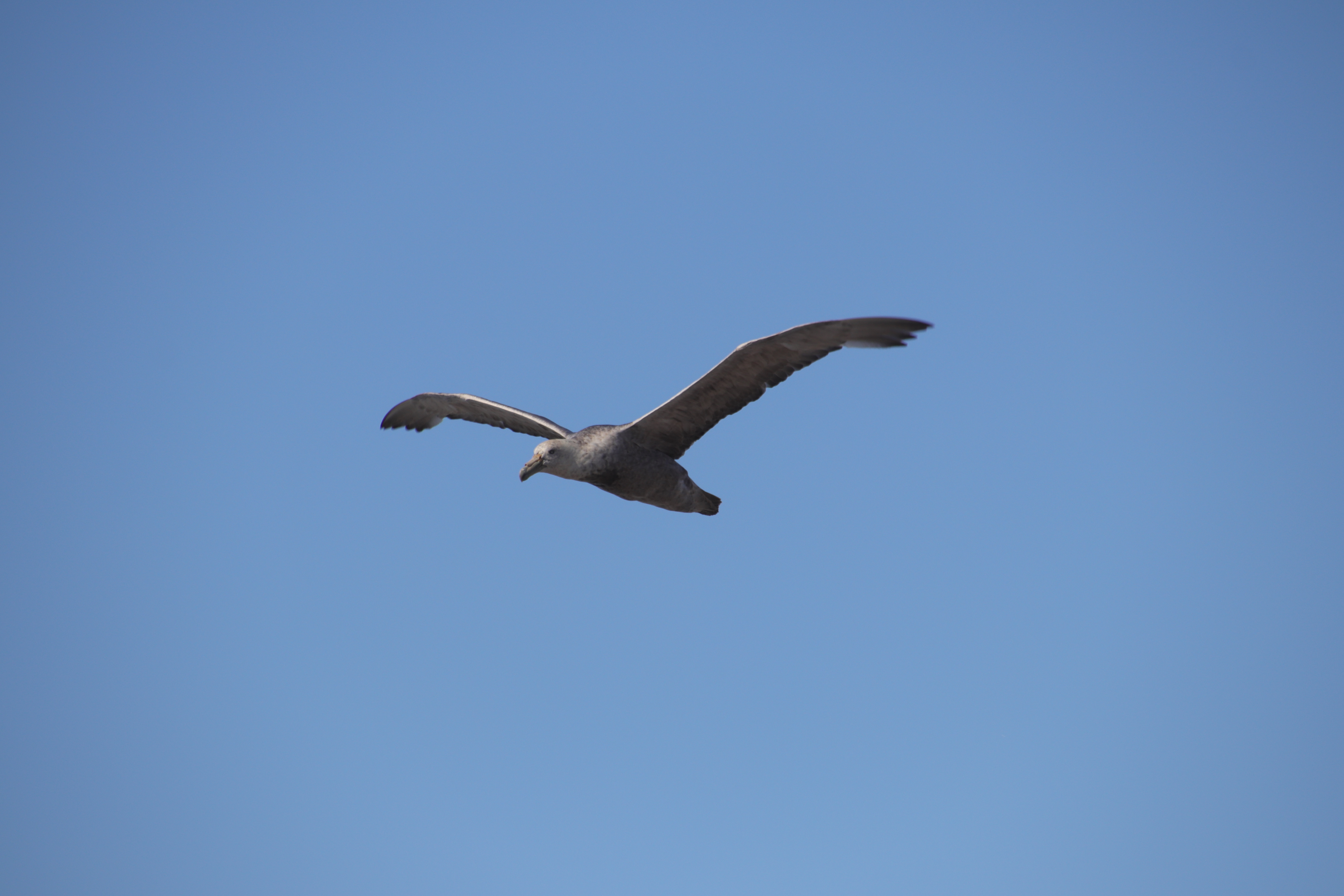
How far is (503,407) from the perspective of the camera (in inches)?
534

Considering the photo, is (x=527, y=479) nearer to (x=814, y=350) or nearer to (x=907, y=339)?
(x=814, y=350)

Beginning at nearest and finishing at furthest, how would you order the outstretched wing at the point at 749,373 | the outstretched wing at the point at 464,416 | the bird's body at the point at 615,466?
the outstretched wing at the point at 749,373, the bird's body at the point at 615,466, the outstretched wing at the point at 464,416

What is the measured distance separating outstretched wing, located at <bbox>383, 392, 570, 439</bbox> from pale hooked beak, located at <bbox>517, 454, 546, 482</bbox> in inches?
32.1

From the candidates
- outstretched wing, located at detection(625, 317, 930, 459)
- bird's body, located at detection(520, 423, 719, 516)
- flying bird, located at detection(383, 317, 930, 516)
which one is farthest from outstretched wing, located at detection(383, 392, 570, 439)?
outstretched wing, located at detection(625, 317, 930, 459)

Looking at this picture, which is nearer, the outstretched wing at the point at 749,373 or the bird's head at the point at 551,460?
the outstretched wing at the point at 749,373

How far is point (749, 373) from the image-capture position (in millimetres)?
11805

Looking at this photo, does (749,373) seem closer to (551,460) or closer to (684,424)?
(684,424)

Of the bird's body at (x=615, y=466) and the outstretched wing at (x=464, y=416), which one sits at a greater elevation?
the outstretched wing at (x=464, y=416)

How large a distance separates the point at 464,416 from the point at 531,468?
344 centimetres

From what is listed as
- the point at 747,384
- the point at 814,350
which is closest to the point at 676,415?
the point at 747,384

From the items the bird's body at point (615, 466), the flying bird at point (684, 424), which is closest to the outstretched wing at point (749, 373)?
the flying bird at point (684, 424)

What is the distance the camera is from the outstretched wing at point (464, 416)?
43.9 feet

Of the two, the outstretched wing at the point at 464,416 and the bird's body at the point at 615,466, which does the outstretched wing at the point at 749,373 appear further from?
the outstretched wing at the point at 464,416

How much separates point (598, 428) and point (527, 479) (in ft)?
3.42
